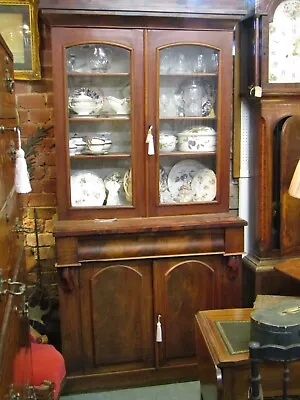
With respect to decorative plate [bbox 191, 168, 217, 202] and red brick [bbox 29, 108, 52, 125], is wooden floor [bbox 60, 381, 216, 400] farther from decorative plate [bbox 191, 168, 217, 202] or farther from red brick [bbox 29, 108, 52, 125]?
red brick [bbox 29, 108, 52, 125]

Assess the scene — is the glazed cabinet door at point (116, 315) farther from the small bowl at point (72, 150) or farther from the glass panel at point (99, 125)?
the small bowl at point (72, 150)

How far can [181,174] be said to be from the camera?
8.73 ft

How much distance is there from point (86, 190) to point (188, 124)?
683 millimetres

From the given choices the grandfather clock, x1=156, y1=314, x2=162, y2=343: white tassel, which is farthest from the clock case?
x1=156, y1=314, x2=162, y2=343: white tassel

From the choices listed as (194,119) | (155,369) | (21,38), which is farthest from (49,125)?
→ (155,369)

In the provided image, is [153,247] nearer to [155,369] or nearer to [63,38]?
[155,369]

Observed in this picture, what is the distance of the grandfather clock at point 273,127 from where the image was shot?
2463 mm

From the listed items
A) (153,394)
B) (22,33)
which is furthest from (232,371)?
(22,33)

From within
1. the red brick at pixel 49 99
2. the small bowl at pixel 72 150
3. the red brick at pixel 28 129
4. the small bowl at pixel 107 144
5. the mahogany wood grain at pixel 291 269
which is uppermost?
the red brick at pixel 49 99

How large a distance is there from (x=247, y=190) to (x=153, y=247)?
2.53ft

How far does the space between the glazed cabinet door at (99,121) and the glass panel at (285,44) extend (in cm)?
73

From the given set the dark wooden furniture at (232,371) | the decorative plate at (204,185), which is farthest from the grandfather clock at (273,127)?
the dark wooden furniture at (232,371)

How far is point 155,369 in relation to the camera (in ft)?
8.37

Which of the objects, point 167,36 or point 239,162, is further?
point 239,162
